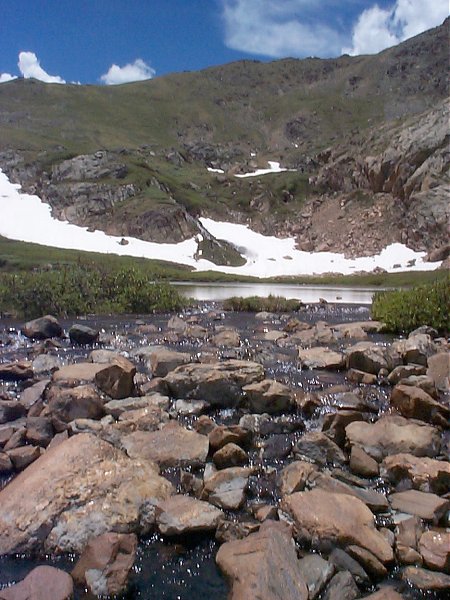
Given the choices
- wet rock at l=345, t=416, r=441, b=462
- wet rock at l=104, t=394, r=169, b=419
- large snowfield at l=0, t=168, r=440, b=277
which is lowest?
wet rock at l=104, t=394, r=169, b=419

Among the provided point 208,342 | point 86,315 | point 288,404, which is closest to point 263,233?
point 86,315

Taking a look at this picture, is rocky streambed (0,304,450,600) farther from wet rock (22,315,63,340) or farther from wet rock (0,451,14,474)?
wet rock (22,315,63,340)

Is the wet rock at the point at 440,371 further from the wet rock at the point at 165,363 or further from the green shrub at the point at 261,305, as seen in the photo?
the green shrub at the point at 261,305

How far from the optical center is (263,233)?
339ft

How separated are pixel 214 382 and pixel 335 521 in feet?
16.8

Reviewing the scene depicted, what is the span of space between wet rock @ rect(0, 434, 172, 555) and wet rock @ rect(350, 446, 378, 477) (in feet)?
8.93

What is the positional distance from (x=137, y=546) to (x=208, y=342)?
12791 millimetres

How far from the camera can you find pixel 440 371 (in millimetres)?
12000

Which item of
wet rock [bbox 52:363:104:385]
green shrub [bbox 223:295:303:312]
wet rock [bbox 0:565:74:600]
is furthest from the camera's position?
green shrub [bbox 223:295:303:312]

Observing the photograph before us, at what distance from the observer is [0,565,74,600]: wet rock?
4.90 m

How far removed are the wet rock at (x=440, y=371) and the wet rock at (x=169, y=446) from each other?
19.6 ft

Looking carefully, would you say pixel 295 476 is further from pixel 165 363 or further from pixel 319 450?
pixel 165 363

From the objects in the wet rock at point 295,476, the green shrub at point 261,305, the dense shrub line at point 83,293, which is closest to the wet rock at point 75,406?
the wet rock at point 295,476

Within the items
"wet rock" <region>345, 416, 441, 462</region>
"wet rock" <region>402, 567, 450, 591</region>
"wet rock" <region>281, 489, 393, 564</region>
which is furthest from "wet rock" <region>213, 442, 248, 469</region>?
"wet rock" <region>402, 567, 450, 591</region>
